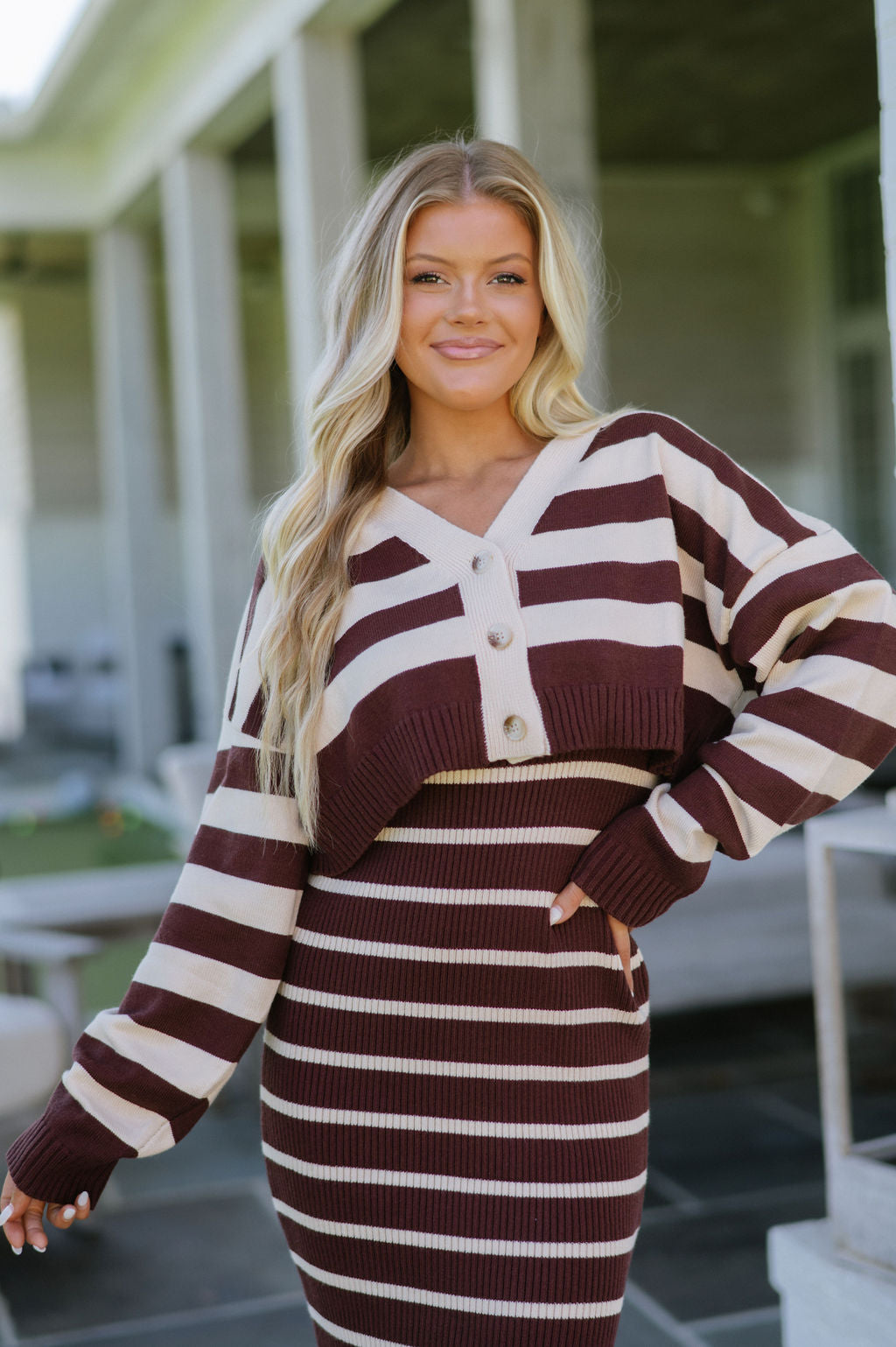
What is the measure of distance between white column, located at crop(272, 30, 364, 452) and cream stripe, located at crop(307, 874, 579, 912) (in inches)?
186

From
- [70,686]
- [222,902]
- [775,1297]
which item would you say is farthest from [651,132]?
[222,902]

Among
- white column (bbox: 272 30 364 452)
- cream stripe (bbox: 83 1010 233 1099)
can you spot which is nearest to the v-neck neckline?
cream stripe (bbox: 83 1010 233 1099)

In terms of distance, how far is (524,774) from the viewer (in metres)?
1.66

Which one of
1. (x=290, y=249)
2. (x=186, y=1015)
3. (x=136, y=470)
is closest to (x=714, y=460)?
(x=186, y=1015)

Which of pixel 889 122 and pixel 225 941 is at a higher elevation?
pixel 889 122

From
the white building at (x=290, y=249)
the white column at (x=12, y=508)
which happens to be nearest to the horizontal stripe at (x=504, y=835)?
the white building at (x=290, y=249)

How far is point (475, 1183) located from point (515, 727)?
50cm

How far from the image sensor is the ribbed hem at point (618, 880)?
161 cm

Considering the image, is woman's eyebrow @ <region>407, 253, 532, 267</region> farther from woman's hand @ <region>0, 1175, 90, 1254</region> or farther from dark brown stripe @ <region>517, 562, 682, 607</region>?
woman's hand @ <region>0, 1175, 90, 1254</region>

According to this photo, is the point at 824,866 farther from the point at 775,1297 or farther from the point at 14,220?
the point at 14,220

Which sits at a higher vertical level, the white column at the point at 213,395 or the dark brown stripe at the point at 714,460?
the white column at the point at 213,395

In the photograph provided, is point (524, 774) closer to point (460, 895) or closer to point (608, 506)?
point (460, 895)

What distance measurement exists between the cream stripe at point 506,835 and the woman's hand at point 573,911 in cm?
5

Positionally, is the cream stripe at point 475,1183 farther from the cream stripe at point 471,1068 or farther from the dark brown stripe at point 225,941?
the dark brown stripe at point 225,941
